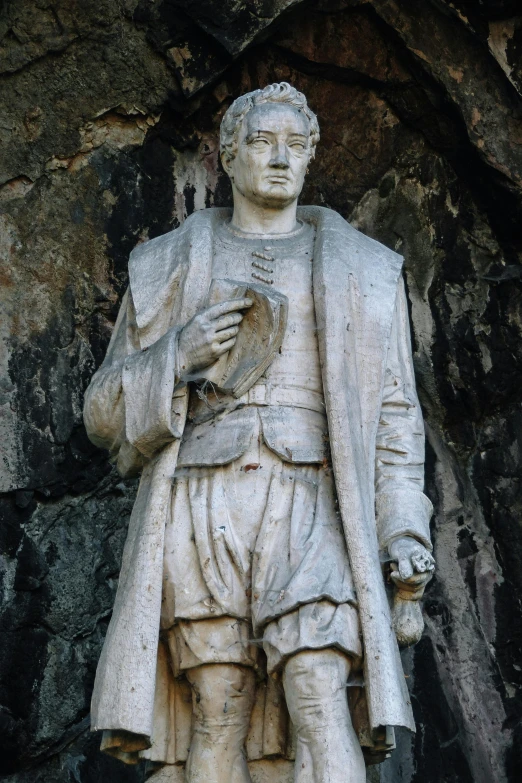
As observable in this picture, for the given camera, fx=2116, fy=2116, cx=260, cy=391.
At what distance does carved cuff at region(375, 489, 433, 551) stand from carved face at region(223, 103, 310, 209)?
3.46 feet

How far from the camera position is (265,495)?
21.0 ft

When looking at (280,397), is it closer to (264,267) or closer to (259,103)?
(264,267)

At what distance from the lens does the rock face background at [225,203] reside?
25.1 ft

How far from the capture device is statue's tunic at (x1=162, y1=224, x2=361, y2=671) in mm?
6145

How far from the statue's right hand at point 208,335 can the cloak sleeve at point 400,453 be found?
56cm

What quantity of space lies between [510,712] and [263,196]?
212 centimetres

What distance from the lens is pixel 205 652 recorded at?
6.27m

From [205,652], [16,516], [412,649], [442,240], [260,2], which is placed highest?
[260,2]

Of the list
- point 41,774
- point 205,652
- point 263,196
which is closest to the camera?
point 205,652

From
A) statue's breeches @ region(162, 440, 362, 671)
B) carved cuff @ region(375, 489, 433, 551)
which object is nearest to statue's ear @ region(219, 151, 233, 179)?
statue's breeches @ region(162, 440, 362, 671)

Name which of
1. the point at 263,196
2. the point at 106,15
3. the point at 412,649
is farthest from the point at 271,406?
the point at 106,15

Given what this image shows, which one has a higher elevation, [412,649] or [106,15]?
[106,15]

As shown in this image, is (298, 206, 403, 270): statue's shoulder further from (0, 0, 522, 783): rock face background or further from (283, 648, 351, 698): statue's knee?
(283, 648, 351, 698): statue's knee

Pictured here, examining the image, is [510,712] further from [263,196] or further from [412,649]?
[263,196]
